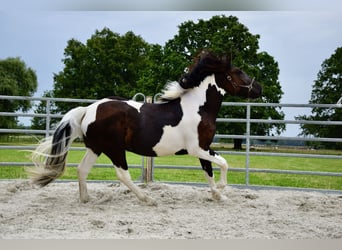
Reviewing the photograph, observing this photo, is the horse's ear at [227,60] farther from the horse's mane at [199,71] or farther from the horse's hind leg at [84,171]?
the horse's hind leg at [84,171]

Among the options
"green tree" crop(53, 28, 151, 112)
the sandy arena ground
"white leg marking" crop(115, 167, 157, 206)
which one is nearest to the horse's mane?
"white leg marking" crop(115, 167, 157, 206)

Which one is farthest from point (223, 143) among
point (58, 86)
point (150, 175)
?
point (58, 86)

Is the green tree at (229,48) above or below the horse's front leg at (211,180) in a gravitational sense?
above

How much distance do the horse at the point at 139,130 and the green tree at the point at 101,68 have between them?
12985 mm

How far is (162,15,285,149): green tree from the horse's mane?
32.1 ft

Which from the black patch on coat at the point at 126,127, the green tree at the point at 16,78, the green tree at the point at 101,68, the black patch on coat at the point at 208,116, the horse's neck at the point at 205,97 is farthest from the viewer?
the green tree at the point at 16,78

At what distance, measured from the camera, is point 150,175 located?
542 cm

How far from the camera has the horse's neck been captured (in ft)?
13.5

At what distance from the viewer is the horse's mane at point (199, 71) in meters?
4.10

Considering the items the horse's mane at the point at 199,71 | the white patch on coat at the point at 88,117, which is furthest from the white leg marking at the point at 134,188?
the horse's mane at the point at 199,71

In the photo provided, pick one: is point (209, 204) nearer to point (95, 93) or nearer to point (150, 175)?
point (150, 175)

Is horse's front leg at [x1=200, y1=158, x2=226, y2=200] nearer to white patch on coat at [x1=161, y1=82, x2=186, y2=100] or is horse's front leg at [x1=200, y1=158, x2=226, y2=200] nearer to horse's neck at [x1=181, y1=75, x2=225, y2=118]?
horse's neck at [x1=181, y1=75, x2=225, y2=118]

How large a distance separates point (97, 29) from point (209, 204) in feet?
63.5

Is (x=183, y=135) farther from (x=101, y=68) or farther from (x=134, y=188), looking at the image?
(x=101, y=68)
